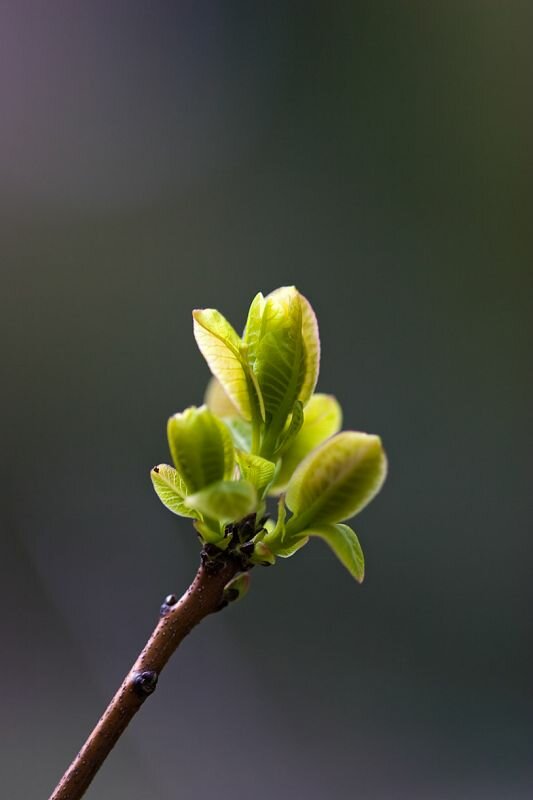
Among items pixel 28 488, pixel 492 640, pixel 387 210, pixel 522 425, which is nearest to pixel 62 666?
pixel 28 488

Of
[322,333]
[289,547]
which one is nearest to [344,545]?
[289,547]

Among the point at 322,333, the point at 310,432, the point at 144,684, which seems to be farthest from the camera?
the point at 322,333

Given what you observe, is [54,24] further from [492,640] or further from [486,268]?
[492,640]

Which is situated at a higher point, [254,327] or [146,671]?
[254,327]

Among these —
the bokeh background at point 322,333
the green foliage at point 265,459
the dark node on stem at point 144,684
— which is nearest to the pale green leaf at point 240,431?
the green foliage at point 265,459

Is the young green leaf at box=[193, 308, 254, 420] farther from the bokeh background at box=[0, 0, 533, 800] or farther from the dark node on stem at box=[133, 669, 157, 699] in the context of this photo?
the bokeh background at box=[0, 0, 533, 800]

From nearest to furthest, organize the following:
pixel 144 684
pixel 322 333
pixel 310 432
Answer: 1. pixel 144 684
2. pixel 310 432
3. pixel 322 333

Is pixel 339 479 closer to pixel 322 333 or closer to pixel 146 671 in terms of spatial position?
pixel 146 671

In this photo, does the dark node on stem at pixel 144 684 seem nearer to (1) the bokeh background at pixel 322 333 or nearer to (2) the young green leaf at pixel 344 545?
(2) the young green leaf at pixel 344 545
